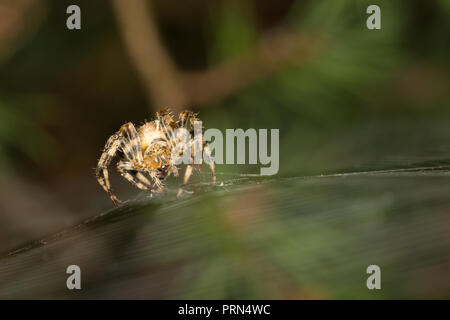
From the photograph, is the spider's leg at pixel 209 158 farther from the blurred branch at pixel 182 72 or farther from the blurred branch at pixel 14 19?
the blurred branch at pixel 14 19

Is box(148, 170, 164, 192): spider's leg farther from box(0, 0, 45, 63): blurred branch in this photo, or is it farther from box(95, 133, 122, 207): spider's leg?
box(0, 0, 45, 63): blurred branch

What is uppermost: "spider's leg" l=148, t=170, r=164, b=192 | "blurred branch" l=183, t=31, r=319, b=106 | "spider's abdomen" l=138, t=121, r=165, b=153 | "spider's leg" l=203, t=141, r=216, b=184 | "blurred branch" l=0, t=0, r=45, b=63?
"blurred branch" l=0, t=0, r=45, b=63

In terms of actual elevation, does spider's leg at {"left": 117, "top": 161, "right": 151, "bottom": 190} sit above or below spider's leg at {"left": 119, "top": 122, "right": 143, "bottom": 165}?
below

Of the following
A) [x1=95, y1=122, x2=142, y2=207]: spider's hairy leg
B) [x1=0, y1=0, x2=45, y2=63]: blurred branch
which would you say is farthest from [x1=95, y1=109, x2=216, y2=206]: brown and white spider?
[x1=0, y1=0, x2=45, y2=63]: blurred branch

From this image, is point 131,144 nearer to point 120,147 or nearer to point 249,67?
point 120,147

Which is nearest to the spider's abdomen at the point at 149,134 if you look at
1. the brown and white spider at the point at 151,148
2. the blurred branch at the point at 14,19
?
the brown and white spider at the point at 151,148

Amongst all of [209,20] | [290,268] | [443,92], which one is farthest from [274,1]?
[290,268]

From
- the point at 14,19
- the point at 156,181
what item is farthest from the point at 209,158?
the point at 14,19
